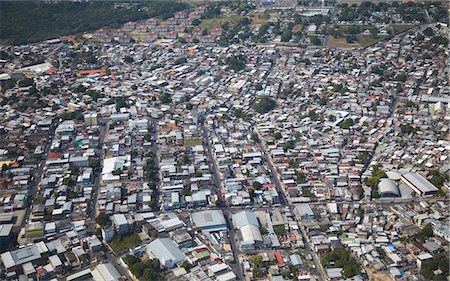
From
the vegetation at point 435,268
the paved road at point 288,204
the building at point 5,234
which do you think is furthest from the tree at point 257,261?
the building at point 5,234

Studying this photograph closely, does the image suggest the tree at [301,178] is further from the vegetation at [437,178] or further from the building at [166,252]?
the building at [166,252]

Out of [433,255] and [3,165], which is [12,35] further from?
[433,255]

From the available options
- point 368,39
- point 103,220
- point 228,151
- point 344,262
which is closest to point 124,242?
point 103,220

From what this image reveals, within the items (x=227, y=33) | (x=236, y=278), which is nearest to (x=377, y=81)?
(x=227, y=33)

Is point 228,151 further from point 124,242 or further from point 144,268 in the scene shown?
point 144,268

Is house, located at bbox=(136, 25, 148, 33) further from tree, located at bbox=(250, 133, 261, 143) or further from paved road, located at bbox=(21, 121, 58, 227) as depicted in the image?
tree, located at bbox=(250, 133, 261, 143)

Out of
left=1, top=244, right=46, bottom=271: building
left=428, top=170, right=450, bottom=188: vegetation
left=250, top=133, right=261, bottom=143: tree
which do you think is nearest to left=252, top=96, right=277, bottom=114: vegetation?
left=250, top=133, right=261, bottom=143: tree
